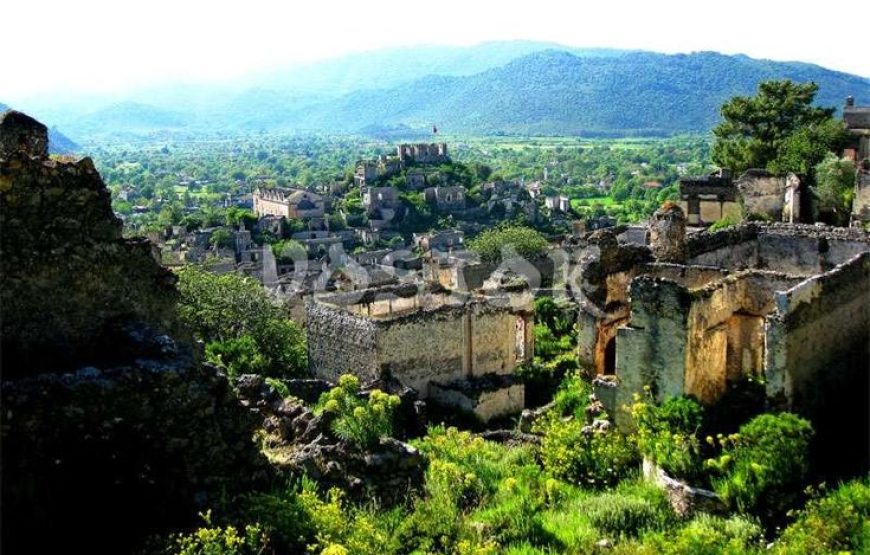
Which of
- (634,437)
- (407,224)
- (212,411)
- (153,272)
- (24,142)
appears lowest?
→ (407,224)

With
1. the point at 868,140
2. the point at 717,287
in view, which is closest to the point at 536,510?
the point at 717,287

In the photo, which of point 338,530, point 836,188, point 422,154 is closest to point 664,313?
point 338,530

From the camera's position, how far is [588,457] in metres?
13.2

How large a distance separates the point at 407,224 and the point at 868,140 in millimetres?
80082

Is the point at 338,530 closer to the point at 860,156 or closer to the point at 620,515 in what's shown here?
the point at 620,515

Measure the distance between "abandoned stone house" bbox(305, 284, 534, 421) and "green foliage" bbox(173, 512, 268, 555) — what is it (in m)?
12.8

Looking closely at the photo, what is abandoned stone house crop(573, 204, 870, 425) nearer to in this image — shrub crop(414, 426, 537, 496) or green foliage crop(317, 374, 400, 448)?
shrub crop(414, 426, 537, 496)

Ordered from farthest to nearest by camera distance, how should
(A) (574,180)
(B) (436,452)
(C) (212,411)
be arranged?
(A) (574,180) → (B) (436,452) → (C) (212,411)

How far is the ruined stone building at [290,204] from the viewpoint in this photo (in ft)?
389

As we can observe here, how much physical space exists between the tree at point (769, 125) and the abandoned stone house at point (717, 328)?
2081 centimetres

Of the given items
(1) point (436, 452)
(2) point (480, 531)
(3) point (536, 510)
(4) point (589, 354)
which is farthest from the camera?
(4) point (589, 354)

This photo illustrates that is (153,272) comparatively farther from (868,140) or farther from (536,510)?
(868,140)

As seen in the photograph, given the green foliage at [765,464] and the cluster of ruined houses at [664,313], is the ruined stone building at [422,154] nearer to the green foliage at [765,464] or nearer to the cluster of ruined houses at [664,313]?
the cluster of ruined houses at [664,313]

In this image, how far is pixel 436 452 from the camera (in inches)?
506
